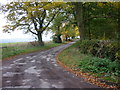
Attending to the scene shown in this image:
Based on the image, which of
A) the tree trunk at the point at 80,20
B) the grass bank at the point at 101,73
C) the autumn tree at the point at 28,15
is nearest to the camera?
the grass bank at the point at 101,73

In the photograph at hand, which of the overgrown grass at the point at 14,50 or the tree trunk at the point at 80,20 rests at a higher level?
the tree trunk at the point at 80,20

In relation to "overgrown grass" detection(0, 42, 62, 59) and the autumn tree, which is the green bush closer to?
the autumn tree

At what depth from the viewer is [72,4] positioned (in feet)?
44.7

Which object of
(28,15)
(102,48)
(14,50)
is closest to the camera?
(102,48)

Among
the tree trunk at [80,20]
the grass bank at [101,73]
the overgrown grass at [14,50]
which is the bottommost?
the grass bank at [101,73]

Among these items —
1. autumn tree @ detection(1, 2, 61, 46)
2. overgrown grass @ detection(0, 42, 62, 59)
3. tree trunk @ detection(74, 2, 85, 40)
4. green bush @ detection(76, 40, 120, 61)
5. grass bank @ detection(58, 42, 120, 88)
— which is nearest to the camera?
grass bank @ detection(58, 42, 120, 88)

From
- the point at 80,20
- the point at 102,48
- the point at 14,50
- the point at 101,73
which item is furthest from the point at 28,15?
the point at 101,73

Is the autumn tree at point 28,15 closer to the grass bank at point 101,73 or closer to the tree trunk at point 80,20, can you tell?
the tree trunk at point 80,20

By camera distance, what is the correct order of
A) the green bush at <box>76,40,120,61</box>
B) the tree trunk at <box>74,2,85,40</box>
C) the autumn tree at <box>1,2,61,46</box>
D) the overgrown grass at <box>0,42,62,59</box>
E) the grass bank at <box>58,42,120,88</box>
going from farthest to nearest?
the autumn tree at <box>1,2,61,46</box>, the tree trunk at <box>74,2,85,40</box>, the overgrown grass at <box>0,42,62,59</box>, the green bush at <box>76,40,120,61</box>, the grass bank at <box>58,42,120,88</box>

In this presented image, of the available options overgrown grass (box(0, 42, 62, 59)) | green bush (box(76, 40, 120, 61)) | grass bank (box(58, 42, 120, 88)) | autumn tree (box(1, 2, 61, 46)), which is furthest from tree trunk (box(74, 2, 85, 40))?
grass bank (box(58, 42, 120, 88))

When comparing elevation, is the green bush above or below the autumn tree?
below

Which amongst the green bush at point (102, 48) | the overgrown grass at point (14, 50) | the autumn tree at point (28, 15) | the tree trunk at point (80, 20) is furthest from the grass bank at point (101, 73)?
the autumn tree at point (28, 15)

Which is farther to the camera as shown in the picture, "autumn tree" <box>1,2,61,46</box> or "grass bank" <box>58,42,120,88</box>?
"autumn tree" <box>1,2,61,46</box>

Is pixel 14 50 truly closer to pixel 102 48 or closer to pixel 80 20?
pixel 80 20
